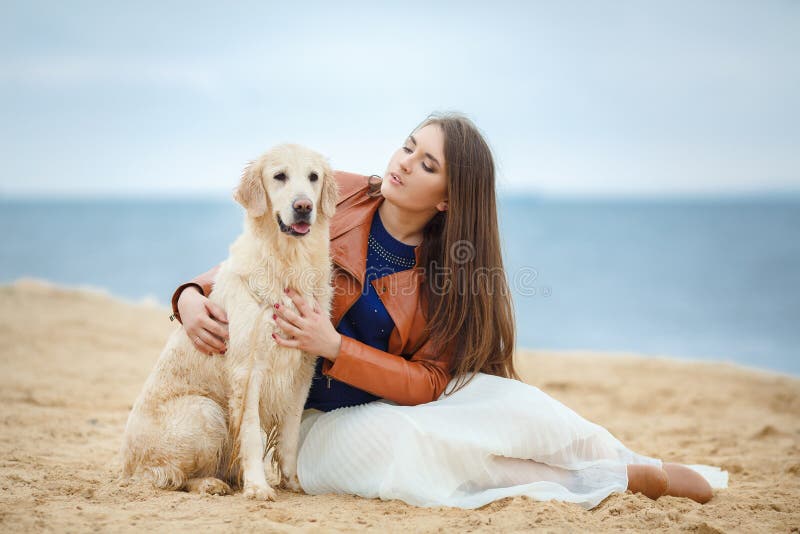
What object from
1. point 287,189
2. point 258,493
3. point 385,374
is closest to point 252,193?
point 287,189

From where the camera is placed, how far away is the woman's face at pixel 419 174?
3754 mm

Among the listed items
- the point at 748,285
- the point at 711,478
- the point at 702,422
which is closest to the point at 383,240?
the point at 711,478

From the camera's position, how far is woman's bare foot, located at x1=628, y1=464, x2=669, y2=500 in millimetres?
3504

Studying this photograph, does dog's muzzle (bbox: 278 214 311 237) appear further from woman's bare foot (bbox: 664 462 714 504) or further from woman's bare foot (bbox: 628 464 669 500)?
woman's bare foot (bbox: 664 462 714 504)

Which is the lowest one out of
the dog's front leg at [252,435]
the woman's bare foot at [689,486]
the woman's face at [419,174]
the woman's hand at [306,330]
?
the woman's bare foot at [689,486]

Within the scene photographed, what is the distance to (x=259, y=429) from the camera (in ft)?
10.8

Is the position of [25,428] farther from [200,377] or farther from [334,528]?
[334,528]

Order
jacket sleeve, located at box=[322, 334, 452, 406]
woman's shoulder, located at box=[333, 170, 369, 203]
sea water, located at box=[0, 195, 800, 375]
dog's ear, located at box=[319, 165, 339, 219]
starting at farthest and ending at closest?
sea water, located at box=[0, 195, 800, 375]
woman's shoulder, located at box=[333, 170, 369, 203]
dog's ear, located at box=[319, 165, 339, 219]
jacket sleeve, located at box=[322, 334, 452, 406]

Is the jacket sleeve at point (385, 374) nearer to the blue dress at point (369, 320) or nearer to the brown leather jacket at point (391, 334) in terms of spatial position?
the brown leather jacket at point (391, 334)

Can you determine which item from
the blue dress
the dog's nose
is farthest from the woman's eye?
the dog's nose

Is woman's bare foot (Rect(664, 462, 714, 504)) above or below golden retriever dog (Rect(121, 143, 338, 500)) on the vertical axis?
below

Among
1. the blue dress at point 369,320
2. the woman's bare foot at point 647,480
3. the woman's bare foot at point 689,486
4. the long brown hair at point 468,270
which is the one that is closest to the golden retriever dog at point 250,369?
the blue dress at point 369,320

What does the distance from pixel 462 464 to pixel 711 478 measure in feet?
5.25

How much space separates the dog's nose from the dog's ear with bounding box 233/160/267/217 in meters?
0.24
